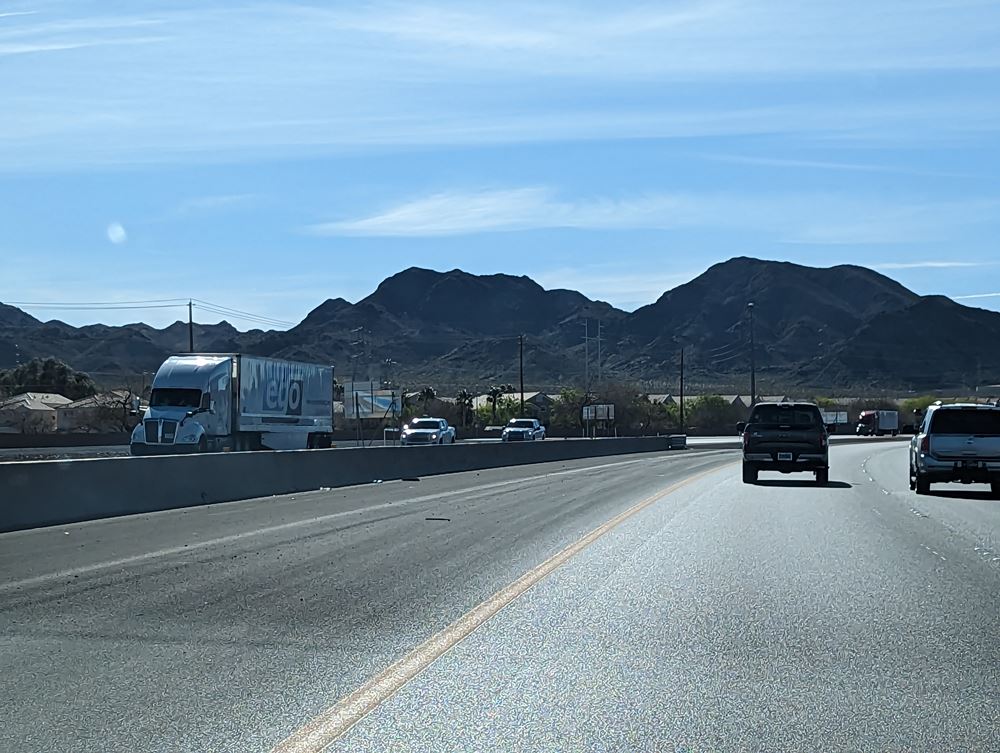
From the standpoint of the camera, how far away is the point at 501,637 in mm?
9594

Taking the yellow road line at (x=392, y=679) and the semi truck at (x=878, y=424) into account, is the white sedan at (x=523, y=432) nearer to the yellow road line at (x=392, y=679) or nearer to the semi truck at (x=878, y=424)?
the semi truck at (x=878, y=424)

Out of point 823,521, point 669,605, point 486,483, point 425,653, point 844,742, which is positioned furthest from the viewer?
point 486,483

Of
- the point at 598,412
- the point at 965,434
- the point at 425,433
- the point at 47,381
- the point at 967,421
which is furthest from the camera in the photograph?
the point at 47,381

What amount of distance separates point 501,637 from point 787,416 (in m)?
25.1

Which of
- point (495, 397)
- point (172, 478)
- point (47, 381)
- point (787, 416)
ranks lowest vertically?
point (172, 478)

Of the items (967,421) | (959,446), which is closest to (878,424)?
(967,421)

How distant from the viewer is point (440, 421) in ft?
205

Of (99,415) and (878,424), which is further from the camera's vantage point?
(878,424)

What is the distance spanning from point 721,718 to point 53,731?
3.75 metres

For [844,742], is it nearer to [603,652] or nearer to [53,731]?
[603,652]

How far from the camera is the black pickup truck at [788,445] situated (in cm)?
3222

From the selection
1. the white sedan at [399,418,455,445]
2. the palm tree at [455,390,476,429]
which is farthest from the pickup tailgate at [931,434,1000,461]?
the palm tree at [455,390,476,429]

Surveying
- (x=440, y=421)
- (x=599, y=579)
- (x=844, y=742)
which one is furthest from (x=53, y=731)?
(x=440, y=421)

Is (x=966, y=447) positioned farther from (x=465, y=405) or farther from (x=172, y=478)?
(x=465, y=405)
